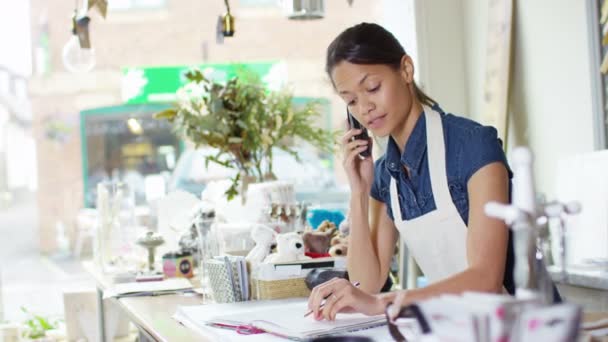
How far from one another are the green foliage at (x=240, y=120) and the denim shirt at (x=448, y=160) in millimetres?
1499

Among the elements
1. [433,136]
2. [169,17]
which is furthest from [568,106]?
[169,17]

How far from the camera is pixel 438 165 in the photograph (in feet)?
6.84

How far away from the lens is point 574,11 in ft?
12.4

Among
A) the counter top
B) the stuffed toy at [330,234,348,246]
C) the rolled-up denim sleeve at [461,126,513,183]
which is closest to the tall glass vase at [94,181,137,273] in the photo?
the stuffed toy at [330,234,348,246]

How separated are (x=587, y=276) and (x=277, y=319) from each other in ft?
5.01

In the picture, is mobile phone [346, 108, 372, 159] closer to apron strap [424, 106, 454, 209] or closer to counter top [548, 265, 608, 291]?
apron strap [424, 106, 454, 209]

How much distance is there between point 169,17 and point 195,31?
24cm

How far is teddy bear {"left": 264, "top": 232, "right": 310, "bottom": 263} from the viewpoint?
2500 millimetres

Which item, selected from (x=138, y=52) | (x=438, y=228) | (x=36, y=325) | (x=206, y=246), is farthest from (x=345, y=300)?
(x=138, y=52)

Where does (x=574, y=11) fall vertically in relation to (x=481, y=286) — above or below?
above

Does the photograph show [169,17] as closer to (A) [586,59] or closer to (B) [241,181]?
(B) [241,181]

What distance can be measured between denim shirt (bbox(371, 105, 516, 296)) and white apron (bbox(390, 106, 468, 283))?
1 cm

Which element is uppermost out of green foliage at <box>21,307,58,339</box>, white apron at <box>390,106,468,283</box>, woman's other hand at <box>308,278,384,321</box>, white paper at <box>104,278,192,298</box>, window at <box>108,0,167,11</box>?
window at <box>108,0,167,11</box>

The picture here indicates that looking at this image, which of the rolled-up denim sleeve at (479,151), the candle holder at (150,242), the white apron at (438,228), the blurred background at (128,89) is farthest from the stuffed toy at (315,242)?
the blurred background at (128,89)
